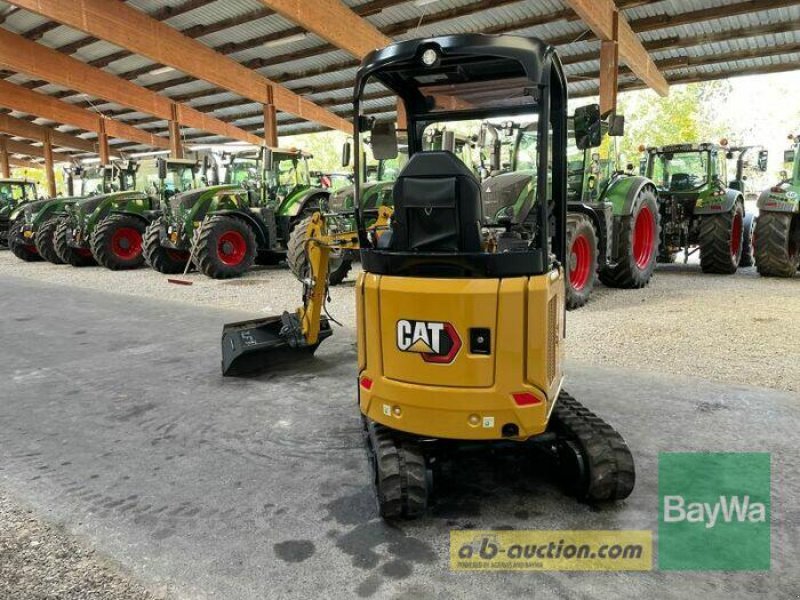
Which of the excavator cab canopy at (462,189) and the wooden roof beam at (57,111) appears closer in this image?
the excavator cab canopy at (462,189)

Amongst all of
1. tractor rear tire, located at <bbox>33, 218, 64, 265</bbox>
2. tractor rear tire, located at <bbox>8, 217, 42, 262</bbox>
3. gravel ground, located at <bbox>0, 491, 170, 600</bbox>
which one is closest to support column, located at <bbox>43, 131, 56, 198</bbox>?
tractor rear tire, located at <bbox>8, 217, 42, 262</bbox>

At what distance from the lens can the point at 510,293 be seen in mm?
2494

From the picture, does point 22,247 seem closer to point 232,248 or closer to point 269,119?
point 269,119

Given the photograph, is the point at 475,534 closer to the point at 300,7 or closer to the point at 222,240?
the point at 222,240

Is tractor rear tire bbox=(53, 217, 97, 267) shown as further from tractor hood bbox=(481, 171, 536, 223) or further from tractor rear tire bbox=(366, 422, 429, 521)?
tractor rear tire bbox=(366, 422, 429, 521)

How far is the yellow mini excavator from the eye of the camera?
99.4 inches

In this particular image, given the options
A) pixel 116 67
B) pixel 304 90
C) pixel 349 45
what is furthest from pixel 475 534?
pixel 116 67

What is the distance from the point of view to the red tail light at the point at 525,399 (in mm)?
2590

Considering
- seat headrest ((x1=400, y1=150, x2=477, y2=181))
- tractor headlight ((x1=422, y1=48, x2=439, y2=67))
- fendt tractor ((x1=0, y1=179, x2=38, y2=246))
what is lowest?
seat headrest ((x1=400, y1=150, x2=477, y2=181))

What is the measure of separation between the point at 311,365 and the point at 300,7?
27.4ft

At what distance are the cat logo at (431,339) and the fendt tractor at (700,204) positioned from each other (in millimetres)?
8788

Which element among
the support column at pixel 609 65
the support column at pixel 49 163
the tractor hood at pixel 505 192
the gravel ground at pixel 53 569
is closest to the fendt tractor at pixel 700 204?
the support column at pixel 609 65

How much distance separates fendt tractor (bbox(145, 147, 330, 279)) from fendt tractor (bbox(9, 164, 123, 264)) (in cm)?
469

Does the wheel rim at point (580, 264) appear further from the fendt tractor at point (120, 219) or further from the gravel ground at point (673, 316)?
the fendt tractor at point (120, 219)
